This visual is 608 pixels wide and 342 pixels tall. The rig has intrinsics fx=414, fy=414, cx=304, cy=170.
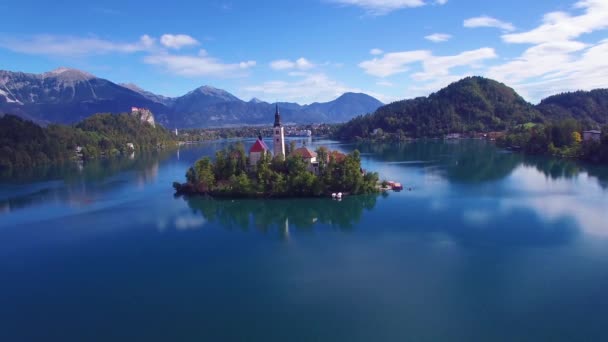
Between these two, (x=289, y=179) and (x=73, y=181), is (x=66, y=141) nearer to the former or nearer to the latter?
(x=73, y=181)

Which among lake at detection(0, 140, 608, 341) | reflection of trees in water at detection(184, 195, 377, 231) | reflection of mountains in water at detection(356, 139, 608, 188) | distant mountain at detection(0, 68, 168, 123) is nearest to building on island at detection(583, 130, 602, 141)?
reflection of mountains in water at detection(356, 139, 608, 188)

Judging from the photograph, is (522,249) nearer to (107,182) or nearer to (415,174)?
(415,174)

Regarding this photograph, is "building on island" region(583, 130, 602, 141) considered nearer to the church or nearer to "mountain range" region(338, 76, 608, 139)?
the church

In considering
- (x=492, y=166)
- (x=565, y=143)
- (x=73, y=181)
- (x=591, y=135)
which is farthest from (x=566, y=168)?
(x=73, y=181)

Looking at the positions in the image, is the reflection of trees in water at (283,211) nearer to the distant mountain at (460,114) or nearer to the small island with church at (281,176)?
the small island with church at (281,176)

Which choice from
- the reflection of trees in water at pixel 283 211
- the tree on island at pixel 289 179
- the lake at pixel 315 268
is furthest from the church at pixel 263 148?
the lake at pixel 315 268

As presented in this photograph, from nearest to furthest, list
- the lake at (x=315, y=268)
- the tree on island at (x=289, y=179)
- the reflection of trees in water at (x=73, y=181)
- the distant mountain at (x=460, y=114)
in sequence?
the lake at (x=315, y=268) < the tree on island at (x=289, y=179) < the reflection of trees in water at (x=73, y=181) < the distant mountain at (x=460, y=114)
